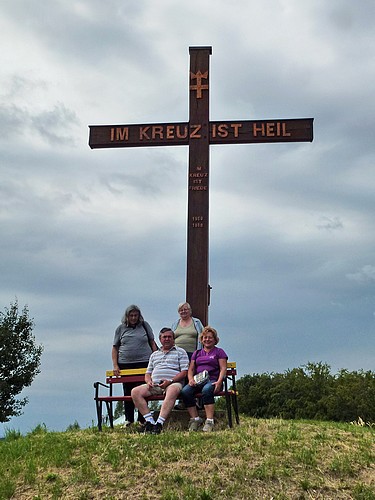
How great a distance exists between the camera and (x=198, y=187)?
512 inches

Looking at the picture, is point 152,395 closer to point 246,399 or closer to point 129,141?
point 129,141

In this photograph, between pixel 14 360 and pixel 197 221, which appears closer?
pixel 197 221

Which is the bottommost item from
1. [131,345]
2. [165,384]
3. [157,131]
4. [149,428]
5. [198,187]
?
[149,428]

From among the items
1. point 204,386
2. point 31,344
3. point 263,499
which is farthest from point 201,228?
point 31,344

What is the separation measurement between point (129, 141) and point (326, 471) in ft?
25.8

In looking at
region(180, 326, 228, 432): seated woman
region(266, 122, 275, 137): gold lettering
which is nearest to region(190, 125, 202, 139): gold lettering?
region(266, 122, 275, 137): gold lettering

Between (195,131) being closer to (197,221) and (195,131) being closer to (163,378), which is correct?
(197,221)

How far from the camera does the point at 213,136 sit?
1336 centimetres

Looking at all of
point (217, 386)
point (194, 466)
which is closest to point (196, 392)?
point (217, 386)

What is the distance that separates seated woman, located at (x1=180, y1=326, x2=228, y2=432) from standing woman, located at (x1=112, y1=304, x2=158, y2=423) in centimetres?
111

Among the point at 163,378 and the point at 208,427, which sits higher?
the point at 163,378

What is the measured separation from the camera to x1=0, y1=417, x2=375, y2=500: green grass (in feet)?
25.1

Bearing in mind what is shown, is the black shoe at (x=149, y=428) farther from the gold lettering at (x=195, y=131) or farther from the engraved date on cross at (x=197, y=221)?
the gold lettering at (x=195, y=131)

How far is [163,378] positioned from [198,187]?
429 cm
